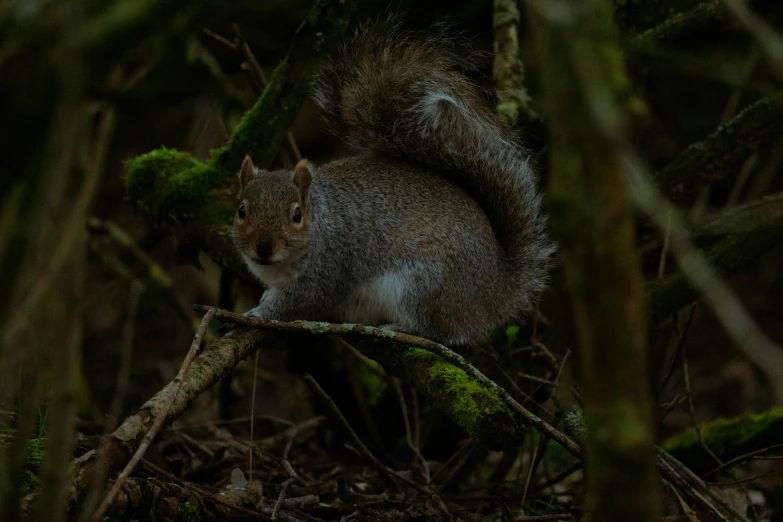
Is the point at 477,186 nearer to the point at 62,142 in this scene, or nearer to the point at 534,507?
the point at 534,507

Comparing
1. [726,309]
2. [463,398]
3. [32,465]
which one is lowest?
[32,465]

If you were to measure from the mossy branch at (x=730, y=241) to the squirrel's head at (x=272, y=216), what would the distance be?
56.8 inches

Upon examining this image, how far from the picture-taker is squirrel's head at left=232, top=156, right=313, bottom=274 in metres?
2.87

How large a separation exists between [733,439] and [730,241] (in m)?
0.82

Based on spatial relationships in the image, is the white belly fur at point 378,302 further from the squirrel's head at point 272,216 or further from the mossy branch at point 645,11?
the mossy branch at point 645,11

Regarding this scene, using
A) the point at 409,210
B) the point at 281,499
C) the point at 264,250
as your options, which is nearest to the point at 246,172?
the point at 264,250

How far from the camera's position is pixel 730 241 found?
3168 mm

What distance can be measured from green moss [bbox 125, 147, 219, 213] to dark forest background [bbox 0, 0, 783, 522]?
0.10 feet

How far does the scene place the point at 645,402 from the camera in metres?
1.20

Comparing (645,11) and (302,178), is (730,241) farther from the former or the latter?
(302,178)

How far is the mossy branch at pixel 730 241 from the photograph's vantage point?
3098 millimetres

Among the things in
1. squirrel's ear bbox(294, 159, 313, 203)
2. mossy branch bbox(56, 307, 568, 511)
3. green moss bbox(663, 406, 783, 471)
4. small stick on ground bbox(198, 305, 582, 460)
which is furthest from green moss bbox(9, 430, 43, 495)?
green moss bbox(663, 406, 783, 471)

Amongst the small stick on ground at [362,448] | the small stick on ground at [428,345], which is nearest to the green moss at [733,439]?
the small stick on ground at [362,448]

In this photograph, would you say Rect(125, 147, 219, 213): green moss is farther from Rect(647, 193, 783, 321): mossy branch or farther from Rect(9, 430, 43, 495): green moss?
Rect(647, 193, 783, 321): mossy branch
